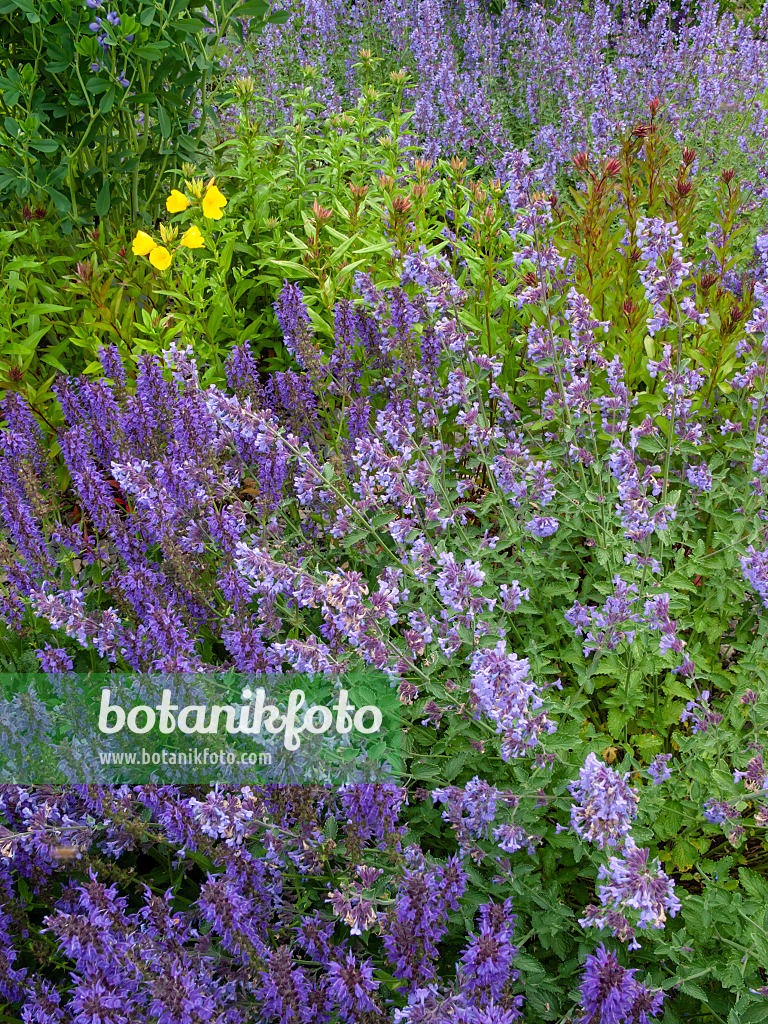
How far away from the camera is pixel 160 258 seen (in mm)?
3932

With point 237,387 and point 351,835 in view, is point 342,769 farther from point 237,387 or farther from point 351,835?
point 237,387

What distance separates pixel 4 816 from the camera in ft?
7.53

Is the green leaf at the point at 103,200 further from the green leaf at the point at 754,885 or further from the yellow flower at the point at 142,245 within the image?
the green leaf at the point at 754,885

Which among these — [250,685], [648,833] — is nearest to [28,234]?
[250,685]

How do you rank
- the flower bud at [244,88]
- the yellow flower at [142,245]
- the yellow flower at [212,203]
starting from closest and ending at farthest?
the yellow flower at [142,245] → the yellow flower at [212,203] → the flower bud at [244,88]

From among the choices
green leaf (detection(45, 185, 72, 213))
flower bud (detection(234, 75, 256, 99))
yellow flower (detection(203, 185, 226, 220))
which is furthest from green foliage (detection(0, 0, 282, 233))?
yellow flower (detection(203, 185, 226, 220))

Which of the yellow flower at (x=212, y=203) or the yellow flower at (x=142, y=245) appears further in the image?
the yellow flower at (x=212, y=203)

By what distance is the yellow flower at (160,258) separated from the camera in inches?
154

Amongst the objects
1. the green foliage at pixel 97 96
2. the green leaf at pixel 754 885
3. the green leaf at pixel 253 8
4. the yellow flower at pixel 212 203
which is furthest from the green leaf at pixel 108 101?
the green leaf at pixel 754 885

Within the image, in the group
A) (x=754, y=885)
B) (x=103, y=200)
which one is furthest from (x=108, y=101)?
(x=754, y=885)

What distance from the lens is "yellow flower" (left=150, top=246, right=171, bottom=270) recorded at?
3.92 meters

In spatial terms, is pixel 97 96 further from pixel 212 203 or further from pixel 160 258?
pixel 160 258

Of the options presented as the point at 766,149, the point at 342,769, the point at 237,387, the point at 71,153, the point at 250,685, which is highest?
the point at 766,149

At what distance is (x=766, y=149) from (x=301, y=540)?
469 cm
